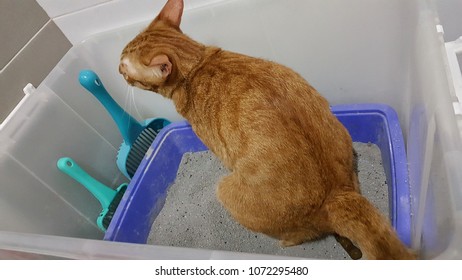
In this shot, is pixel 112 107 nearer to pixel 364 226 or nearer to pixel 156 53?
pixel 156 53

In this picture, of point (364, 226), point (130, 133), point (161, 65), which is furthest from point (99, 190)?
point (364, 226)

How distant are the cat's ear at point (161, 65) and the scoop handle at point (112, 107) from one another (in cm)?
37

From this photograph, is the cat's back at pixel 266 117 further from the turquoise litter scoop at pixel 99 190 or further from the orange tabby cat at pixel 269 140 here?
the turquoise litter scoop at pixel 99 190

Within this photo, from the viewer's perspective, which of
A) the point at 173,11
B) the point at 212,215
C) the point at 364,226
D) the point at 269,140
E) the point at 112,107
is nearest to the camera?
the point at 364,226

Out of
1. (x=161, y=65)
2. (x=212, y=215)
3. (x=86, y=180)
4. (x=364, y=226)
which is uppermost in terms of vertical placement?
(x=161, y=65)

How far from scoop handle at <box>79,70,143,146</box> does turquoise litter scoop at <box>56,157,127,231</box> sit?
183 mm

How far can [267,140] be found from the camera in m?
0.77

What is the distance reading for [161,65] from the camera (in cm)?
86

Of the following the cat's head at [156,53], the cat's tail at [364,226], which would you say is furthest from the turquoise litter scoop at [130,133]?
the cat's tail at [364,226]

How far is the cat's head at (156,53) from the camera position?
87cm

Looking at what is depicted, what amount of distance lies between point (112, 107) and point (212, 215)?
0.49m

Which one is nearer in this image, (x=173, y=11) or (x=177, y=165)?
(x=173, y=11)

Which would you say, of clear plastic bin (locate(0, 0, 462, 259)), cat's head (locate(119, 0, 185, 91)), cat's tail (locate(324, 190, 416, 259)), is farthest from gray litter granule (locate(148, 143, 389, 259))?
cat's head (locate(119, 0, 185, 91))

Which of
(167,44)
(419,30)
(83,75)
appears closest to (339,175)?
(419,30)
